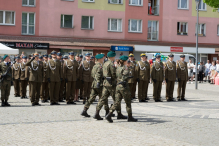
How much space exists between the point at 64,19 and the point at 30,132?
30.6 meters

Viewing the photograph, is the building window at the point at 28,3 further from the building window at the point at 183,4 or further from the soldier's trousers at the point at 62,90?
the soldier's trousers at the point at 62,90

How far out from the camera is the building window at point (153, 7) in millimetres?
42531

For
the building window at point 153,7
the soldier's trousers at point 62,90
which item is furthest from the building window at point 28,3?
the soldier's trousers at point 62,90

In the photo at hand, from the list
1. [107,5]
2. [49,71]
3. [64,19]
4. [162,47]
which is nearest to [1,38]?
[64,19]

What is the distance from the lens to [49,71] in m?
15.1

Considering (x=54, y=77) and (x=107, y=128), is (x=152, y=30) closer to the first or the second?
(x=54, y=77)

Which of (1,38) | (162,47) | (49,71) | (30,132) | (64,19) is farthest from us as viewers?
(162,47)

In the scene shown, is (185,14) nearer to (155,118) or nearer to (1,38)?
(1,38)

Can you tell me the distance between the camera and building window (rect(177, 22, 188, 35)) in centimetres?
4331

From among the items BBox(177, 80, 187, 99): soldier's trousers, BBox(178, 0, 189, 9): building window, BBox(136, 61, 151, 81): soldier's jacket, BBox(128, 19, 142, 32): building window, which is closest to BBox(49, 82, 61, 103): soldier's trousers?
BBox(136, 61, 151, 81): soldier's jacket

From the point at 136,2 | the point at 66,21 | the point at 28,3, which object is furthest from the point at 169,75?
the point at 136,2

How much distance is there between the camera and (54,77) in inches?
595

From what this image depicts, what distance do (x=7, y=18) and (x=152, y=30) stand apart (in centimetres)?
1533

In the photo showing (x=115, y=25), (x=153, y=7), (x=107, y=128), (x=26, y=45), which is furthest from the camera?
(x=153, y=7)
